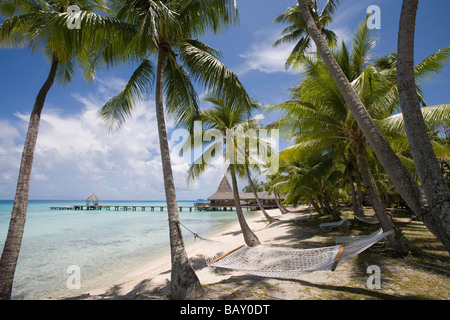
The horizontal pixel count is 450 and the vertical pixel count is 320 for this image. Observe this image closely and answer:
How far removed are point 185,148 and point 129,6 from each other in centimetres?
478

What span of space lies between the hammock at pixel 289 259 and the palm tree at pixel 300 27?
842cm

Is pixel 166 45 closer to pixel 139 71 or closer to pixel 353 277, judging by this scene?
pixel 139 71

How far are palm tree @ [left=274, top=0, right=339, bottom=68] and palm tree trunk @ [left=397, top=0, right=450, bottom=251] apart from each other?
7.57 m

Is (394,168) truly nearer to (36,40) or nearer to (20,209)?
(20,209)

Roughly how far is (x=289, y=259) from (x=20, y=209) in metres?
4.54

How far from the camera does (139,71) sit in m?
5.10

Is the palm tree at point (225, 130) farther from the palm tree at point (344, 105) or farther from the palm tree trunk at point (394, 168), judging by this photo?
the palm tree trunk at point (394, 168)

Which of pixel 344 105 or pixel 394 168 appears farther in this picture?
pixel 344 105

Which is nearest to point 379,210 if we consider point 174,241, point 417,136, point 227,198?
point 417,136

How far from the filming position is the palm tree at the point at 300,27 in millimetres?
10308

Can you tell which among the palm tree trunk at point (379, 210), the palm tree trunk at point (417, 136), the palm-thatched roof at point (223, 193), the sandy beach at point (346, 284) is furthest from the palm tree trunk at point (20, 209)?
the palm-thatched roof at point (223, 193)

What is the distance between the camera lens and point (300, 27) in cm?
1130

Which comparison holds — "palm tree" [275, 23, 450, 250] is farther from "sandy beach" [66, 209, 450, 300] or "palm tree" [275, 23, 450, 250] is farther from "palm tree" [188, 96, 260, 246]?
"palm tree" [188, 96, 260, 246]
